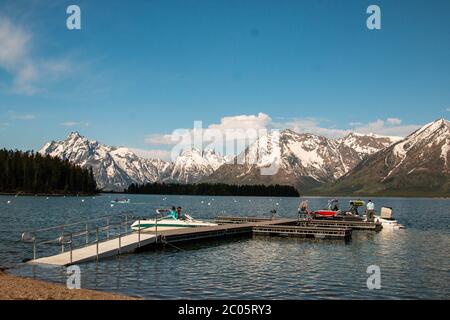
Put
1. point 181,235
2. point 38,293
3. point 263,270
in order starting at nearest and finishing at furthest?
point 38,293, point 263,270, point 181,235

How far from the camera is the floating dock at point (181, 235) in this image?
37281mm

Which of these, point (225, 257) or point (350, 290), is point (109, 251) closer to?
point (225, 257)

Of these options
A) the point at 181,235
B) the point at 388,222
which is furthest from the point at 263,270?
the point at 388,222

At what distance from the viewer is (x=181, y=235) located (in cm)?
5156

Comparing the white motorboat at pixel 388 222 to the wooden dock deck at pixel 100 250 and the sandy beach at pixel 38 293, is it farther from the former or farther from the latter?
the sandy beach at pixel 38 293

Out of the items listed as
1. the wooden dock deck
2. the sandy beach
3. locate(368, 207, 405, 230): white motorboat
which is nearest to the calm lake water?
the wooden dock deck

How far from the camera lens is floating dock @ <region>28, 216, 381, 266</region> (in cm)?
3728

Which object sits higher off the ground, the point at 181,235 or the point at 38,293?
the point at 38,293

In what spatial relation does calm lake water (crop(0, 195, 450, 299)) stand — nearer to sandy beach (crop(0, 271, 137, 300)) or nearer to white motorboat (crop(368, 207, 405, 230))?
sandy beach (crop(0, 271, 137, 300))

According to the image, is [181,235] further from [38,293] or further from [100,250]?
[38,293]

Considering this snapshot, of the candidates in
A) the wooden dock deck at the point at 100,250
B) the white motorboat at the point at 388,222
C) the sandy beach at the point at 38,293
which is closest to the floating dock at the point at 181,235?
the wooden dock deck at the point at 100,250
